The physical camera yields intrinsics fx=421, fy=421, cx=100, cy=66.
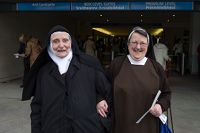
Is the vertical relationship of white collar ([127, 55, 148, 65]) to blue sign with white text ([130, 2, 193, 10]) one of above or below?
below

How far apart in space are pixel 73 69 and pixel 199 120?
18.6 feet

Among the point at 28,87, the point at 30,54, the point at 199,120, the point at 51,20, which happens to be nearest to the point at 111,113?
the point at 28,87

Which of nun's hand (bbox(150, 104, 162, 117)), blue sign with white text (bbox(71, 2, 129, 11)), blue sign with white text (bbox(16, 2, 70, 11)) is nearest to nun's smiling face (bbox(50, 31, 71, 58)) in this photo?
nun's hand (bbox(150, 104, 162, 117))

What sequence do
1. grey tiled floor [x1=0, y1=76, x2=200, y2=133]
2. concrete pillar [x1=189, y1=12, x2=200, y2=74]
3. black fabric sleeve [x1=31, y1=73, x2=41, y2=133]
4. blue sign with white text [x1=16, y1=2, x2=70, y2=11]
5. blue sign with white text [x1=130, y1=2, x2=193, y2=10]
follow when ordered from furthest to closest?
concrete pillar [x1=189, y1=12, x2=200, y2=74]
blue sign with white text [x1=16, y1=2, x2=70, y2=11]
blue sign with white text [x1=130, y1=2, x2=193, y2=10]
grey tiled floor [x1=0, y1=76, x2=200, y2=133]
black fabric sleeve [x1=31, y1=73, x2=41, y2=133]

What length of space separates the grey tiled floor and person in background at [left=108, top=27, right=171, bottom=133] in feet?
13.0

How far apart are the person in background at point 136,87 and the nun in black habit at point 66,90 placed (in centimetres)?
16

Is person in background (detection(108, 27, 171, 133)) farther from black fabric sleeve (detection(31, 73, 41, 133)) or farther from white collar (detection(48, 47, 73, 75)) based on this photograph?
black fabric sleeve (detection(31, 73, 41, 133))

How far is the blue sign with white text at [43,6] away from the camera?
13.1 metres

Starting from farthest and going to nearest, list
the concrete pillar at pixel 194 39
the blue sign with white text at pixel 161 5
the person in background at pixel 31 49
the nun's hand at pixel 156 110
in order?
the concrete pillar at pixel 194 39
the person in background at pixel 31 49
the blue sign with white text at pixel 161 5
the nun's hand at pixel 156 110

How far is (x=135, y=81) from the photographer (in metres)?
3.44

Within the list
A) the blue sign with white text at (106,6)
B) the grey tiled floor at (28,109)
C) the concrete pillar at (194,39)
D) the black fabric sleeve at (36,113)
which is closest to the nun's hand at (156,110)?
the black fabric sleeve at (36,113)

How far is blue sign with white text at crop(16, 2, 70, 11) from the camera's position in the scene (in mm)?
13070

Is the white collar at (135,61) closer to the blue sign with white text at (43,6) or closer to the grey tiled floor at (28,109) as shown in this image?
the grey tiled floor at (28,109)

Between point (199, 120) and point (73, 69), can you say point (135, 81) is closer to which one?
point (73, 69)
